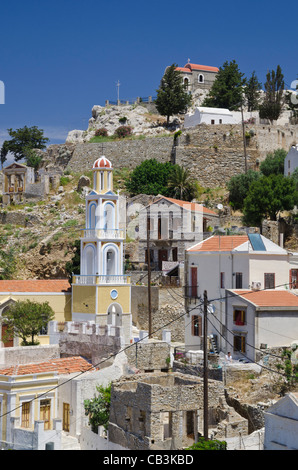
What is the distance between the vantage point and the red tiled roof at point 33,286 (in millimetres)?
42062

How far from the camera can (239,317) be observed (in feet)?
108

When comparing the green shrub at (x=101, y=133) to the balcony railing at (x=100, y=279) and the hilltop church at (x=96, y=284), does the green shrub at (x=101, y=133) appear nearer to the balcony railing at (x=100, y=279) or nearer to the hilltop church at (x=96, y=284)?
the hilltop church at (x=96, y=284)

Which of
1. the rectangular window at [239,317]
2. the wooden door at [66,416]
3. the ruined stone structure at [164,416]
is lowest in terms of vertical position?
the wooden door at [66,416]

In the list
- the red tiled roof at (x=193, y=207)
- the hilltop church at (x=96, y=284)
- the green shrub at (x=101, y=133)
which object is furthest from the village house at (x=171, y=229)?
the green shrub at (x=101, y=133)

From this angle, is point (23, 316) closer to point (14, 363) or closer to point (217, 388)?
point (14, 363)

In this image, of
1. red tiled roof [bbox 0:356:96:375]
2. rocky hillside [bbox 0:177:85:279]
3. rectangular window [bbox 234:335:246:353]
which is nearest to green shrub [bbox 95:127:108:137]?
rocky hillside [bbox 0:177:85:279]

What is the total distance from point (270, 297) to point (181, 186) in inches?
1186

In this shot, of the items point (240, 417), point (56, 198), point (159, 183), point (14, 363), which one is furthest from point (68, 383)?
point (56, 198)

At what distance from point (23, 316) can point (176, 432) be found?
15268 millimetres

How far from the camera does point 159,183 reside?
63.4m

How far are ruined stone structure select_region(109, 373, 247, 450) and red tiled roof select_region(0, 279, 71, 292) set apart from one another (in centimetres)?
1609

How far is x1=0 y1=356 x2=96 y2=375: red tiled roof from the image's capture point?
1150 inches

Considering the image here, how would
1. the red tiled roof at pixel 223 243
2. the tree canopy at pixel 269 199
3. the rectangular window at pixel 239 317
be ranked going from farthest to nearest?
the tree canopy at pixel 269 199 < the red tiled roof at pixel 223 243 < the rectangular window at pixel 239 317

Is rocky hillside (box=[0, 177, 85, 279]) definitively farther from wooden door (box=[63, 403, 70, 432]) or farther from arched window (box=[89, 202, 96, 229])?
wooden door (box=[63, 403, 70, 432])
